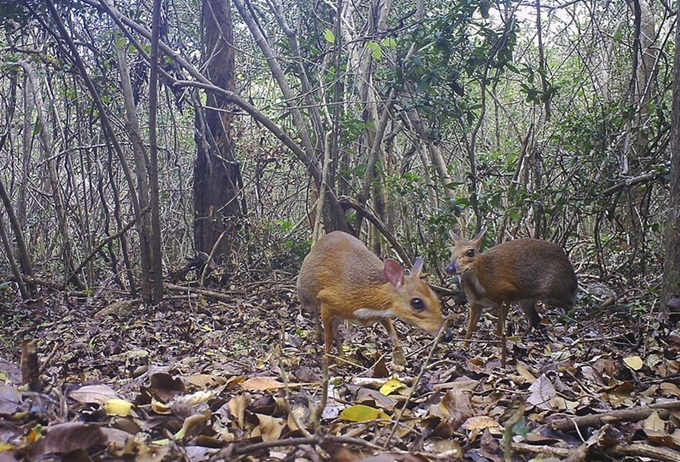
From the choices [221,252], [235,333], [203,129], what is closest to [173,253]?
[221,252]

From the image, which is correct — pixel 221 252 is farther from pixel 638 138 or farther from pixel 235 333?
pixel 638 138

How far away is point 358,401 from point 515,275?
356 centimetres

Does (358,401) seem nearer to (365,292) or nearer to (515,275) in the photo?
(365,292)

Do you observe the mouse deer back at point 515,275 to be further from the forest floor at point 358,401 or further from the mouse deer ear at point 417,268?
the mouse deer ear at point 417,268

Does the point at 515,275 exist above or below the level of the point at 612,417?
below

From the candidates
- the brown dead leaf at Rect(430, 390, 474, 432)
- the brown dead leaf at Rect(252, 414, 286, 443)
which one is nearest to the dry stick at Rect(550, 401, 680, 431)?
the brown dead leaf at Rect(430, 390, 474, 432)

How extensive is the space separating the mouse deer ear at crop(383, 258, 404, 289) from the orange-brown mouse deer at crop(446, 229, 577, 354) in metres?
1.46

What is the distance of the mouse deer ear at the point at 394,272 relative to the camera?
15.3 ft

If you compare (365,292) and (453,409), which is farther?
(365,292)

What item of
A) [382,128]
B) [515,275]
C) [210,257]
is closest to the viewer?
[515,275]

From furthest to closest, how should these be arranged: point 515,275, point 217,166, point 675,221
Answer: point 217,166, point 515,275, point 675,221

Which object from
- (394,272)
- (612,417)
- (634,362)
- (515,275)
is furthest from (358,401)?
(515,275)

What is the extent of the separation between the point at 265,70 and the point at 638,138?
5.03 m

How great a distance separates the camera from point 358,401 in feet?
9.55
